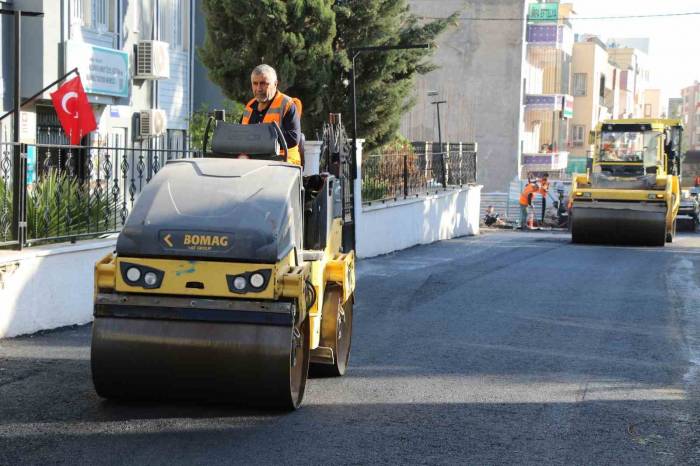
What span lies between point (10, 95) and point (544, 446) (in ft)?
46.3

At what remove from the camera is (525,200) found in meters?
34.5

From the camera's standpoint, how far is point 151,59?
2180 centimetres

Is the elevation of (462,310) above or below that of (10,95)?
below

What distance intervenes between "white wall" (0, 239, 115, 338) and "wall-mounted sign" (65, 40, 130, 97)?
9142mm

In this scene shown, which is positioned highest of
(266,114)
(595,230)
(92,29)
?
(92,29)

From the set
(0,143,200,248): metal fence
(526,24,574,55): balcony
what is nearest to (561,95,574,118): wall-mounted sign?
(526,24,574,55): balcony

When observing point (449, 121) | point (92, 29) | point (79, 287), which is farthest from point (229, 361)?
point (449, 121)

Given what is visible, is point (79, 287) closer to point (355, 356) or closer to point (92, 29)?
point (355, 356)

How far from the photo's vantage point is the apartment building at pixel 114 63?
18.4 metres

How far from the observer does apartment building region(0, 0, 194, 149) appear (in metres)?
18.4

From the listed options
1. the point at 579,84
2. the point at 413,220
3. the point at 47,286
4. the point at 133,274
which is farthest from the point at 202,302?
the point at 579,84

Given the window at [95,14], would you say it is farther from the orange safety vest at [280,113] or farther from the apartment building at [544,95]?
the apartment building at [544,95]

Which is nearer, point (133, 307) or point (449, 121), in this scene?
point (133, 307)

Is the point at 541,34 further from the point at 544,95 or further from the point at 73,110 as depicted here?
the point at 73,110
